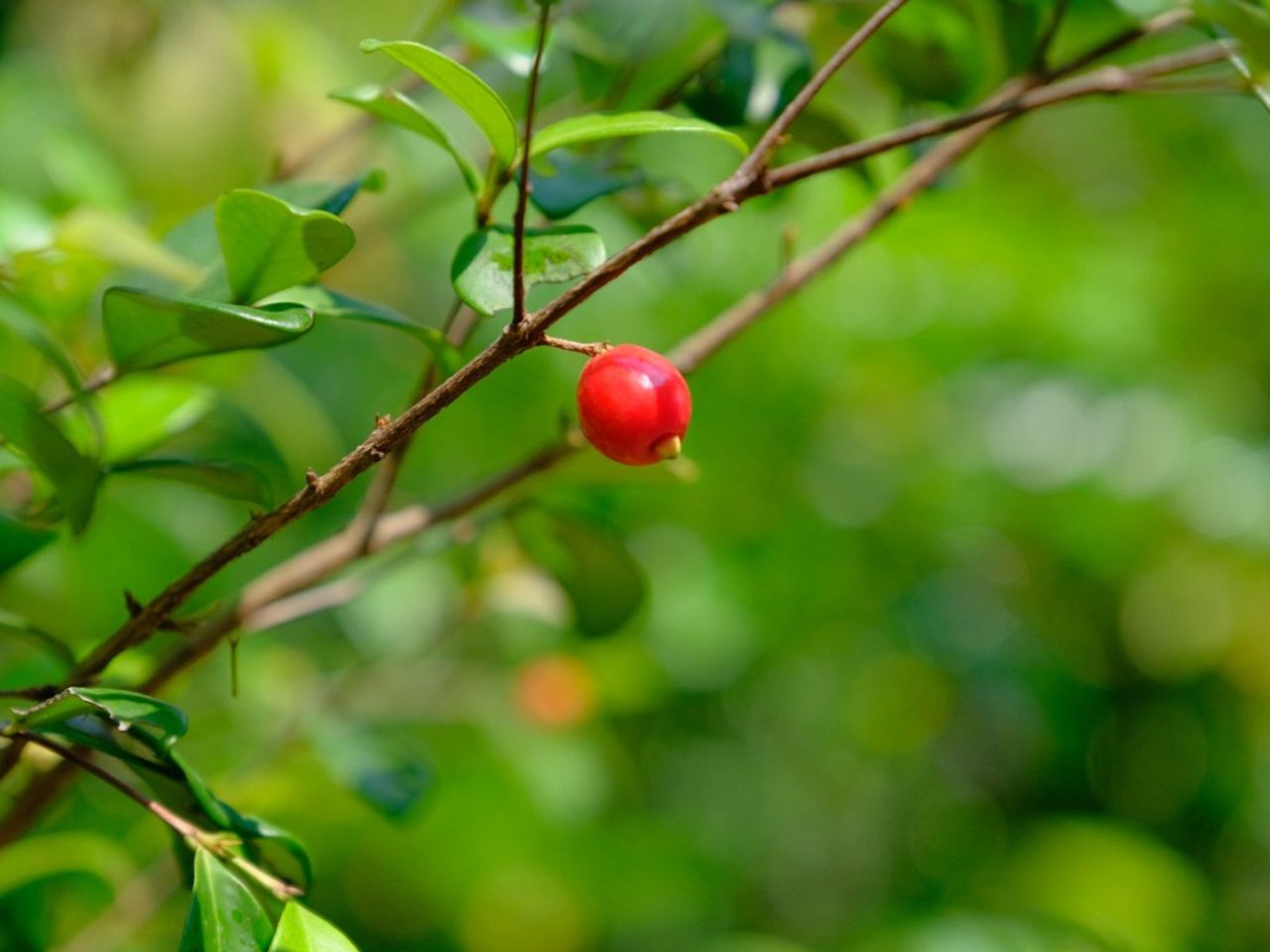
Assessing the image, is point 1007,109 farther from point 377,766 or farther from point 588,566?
point 377,766

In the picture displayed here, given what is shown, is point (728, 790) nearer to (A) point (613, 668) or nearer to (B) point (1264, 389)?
(A) point (613, 668)

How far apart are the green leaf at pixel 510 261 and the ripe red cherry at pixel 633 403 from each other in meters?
0.05

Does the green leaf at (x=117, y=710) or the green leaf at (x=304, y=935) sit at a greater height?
the green leaf at (x=117, y=710)

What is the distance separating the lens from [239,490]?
714mm

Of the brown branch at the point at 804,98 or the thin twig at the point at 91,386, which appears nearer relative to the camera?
the brown branch at the point at 804,98

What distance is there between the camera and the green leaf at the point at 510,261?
0.63 meters

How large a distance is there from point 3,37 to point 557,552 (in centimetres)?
117

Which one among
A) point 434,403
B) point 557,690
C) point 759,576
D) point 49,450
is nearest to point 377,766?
point 49,450

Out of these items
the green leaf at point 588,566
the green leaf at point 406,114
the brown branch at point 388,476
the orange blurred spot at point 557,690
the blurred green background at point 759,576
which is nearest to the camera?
the green leaf at point 406,114

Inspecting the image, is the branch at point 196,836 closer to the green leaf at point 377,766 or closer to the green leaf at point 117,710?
the green leaf at point 117,710

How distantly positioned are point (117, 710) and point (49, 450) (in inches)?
6.5

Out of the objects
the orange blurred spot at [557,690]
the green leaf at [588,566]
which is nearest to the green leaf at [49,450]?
the green leaf at [588,566]

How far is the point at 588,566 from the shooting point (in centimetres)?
98

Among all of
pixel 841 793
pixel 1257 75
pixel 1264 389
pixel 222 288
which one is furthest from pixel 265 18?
pixel 1264 389
